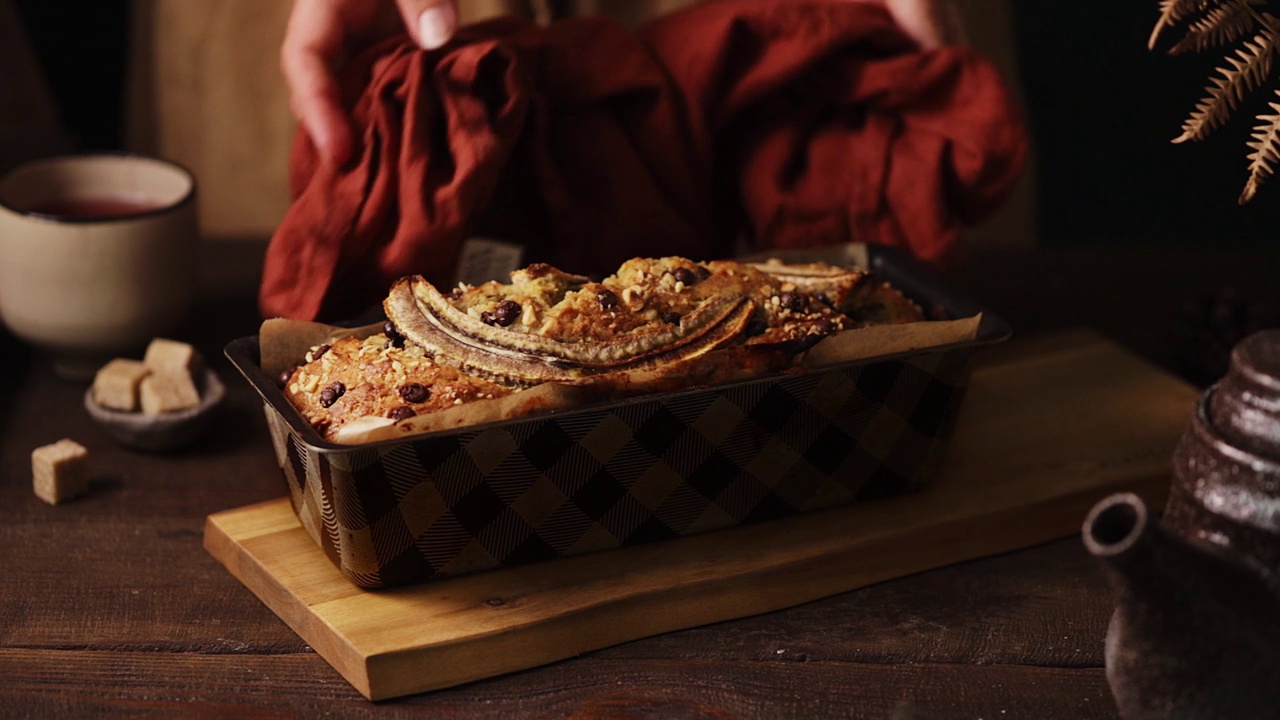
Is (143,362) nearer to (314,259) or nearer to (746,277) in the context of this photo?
(314,259)

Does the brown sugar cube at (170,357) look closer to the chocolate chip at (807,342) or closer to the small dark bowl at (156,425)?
the small dark bowl at (156,425)

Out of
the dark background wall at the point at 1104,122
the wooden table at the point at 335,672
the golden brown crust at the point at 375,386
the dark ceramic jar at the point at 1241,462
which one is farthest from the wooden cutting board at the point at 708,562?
the dark background wall at the point at 1104,122

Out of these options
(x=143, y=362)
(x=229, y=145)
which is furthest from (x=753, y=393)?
(x=229, y=145)

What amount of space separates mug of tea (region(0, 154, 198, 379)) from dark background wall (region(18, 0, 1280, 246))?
0.81m

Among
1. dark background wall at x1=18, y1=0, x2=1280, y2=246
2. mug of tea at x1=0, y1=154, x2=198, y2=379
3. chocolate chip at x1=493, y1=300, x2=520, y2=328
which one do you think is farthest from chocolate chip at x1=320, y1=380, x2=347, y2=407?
dark background wall at x1=18, y1=0, x2=1280, y2=246

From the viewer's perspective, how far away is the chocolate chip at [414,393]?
107cm

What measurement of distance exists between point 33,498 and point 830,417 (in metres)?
0.77

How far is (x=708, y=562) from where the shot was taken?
1.16 meters

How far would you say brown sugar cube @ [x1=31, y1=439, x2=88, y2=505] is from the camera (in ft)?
4.23

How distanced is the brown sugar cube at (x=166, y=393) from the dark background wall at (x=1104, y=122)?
1.08 meters

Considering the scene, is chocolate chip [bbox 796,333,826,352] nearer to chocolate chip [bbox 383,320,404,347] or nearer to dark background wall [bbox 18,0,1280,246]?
chocolate chip [bbox 383,320,404,347]

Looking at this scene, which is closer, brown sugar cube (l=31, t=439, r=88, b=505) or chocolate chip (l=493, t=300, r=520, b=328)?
chocolate chip (l=493, t=300, r=520, b=328)

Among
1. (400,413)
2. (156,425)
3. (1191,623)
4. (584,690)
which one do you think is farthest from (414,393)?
(1191,623)

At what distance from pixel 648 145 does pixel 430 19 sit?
0.91ft
